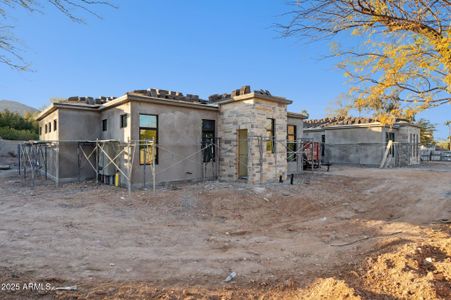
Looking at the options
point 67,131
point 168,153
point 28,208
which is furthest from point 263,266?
point 67,131

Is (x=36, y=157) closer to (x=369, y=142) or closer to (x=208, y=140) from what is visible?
(x=208, y=140)

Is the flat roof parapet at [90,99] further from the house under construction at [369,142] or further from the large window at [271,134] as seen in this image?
the house under construction at [369,142]

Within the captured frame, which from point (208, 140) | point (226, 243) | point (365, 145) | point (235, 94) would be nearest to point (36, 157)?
point (208, 140)

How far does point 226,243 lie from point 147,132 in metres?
7.69

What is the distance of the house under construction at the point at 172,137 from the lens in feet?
41.3

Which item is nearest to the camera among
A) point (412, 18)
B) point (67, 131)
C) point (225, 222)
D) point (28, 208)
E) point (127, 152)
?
point (412, 18)

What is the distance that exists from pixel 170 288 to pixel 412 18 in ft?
20.6

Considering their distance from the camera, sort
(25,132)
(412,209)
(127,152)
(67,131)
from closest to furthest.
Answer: (412,209) → (127,152) → (67,131) → (25,132)

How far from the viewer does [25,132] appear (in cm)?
3269

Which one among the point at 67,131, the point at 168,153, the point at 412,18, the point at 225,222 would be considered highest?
the point at 412,18

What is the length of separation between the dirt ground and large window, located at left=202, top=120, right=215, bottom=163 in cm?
264

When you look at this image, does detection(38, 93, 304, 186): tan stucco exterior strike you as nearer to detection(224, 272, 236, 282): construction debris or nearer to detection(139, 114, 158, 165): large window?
detection(139, 114, 158, 165): large window

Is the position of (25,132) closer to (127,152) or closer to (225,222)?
(127,152)

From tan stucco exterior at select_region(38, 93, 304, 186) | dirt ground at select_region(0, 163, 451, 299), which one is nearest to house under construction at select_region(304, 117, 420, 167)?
tan stucco exterior at select_region(38, 93, 304, 186)
